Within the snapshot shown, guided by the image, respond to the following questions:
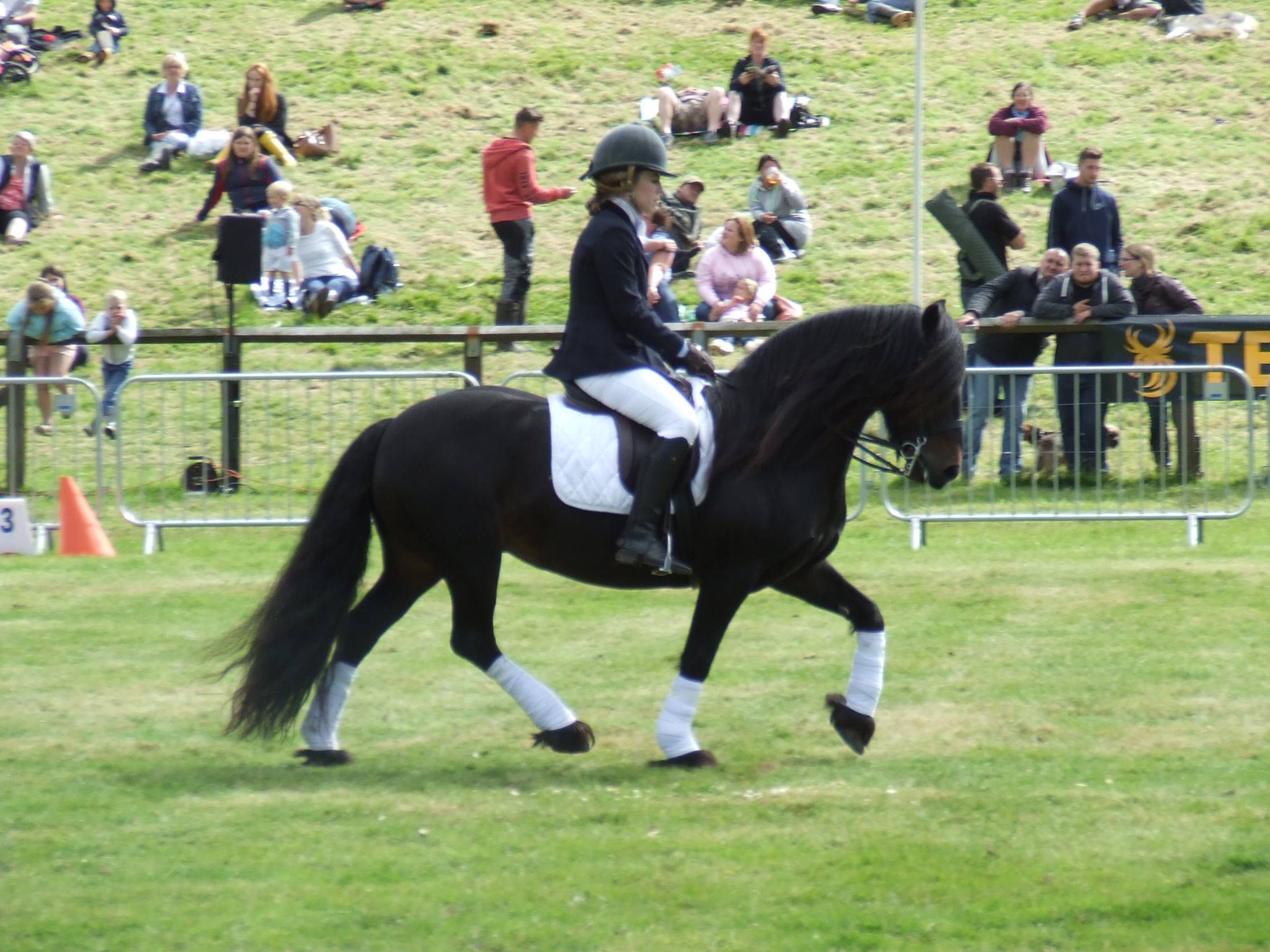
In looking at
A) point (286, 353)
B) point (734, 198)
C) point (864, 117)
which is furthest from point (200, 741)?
point (864, 117)

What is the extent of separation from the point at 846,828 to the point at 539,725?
60.9 inches

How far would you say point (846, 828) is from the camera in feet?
20.2

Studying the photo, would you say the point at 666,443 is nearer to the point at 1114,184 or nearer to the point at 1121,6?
the point at 1114,184

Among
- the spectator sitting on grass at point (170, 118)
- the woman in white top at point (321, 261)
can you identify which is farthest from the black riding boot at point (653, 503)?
the spectator sitting on grass at point (170, 118)

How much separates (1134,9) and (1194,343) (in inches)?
633

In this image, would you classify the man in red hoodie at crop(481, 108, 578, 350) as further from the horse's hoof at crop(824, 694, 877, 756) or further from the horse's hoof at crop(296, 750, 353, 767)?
the horse's hoof at crop(824, 694, 877, 756)

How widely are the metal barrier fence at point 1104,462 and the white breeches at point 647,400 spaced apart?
5239mm

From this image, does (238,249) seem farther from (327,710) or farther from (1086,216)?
(327,710)

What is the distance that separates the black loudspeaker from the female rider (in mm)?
8519

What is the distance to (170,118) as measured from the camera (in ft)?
79.8

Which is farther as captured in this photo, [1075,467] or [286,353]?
[286,353]

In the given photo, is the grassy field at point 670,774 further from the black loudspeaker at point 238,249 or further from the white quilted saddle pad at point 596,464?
the black loudspeaker at point 238,249

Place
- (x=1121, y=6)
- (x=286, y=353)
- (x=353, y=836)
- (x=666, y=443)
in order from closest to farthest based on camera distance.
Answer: (x=353, y=836)
(x=666, y=443)
(x=286, y=353)
(x=1121, y=6)

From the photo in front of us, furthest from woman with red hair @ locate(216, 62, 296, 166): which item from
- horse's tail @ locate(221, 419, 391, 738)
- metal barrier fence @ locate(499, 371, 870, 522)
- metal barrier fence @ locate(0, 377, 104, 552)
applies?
horse's tail @ locate(221, 419, 391, 738)
